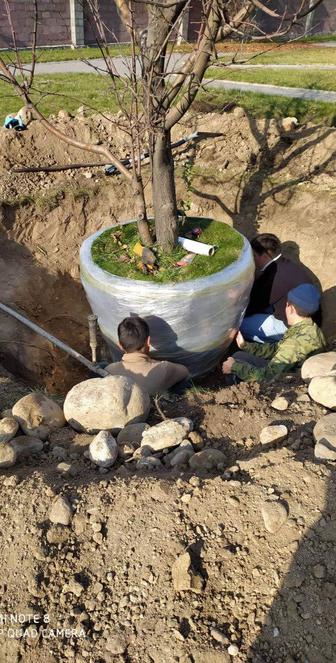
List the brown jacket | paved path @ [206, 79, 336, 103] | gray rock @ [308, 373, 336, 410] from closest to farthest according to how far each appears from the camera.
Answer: gray rock @ [308, 373, 336, 410], the brown jacket, paved path @ [206, 79, 336, 103]

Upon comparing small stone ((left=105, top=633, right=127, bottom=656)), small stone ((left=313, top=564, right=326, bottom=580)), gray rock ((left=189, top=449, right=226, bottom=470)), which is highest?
small stone ((left=313, top=564, right=326, bottom=580))

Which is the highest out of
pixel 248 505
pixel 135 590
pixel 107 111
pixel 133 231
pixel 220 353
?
pixel 107 111

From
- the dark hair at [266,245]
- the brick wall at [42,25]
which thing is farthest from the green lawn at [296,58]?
the dark hair at [266,245]

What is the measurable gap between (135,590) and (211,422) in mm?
1092

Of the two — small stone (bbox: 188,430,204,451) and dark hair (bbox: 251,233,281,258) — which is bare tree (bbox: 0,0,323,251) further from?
small stone (bbox: 188,430,204,451)

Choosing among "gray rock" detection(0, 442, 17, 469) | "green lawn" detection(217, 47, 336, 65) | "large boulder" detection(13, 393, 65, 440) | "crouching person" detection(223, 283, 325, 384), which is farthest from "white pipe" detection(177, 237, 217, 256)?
"green lawn" detection(217, 47, 336, 65)

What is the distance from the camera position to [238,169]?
18.4 feet

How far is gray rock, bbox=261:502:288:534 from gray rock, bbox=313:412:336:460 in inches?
15.4

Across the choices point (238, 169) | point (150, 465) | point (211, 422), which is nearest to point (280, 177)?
point (238, 169)

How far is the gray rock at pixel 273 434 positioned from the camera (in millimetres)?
2514

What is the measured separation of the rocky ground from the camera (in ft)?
5.74

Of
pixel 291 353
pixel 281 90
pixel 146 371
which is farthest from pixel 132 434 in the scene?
pixel 281 90

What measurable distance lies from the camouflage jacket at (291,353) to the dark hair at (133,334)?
0.79 m

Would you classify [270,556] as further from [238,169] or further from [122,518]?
[238,169]
